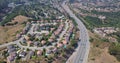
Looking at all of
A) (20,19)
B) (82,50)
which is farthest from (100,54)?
(20,19)

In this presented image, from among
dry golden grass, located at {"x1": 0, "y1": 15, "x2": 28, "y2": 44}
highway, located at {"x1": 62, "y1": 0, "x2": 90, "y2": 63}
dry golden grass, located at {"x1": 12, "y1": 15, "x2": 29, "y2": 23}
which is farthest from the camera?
dry golden grass, located at {"x1": 12, "y1": 15, "x2": 29, "y2": 23}

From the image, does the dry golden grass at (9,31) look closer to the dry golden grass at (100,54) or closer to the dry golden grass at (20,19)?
the dry golden grass at (20,19)

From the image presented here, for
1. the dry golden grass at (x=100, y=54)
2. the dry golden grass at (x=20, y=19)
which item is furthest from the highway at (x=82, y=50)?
the dry golden grass at (x=20, y=19)

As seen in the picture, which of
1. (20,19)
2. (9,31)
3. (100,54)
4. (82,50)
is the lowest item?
(100,54)

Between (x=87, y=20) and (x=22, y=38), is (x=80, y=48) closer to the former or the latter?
(x=22, y=38)

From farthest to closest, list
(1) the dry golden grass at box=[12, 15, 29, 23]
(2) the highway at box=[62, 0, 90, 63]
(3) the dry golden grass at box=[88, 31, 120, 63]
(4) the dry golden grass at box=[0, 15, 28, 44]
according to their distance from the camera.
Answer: (1) the dry golden grass at box=[12, 15, 29, 23]
(4) the dry golden grass at box=[0, 15, 28, 44]
(2) the highway at box=[62, 0, 90, 63]
(3) the dry golden grass at box=[88, 31, 120, 63]

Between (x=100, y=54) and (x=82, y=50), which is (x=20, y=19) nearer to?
(x=82, y=50)

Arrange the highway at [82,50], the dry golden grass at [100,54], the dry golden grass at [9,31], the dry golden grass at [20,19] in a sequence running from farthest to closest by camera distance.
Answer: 1. the dry golden grass at [20,19]
2. the dry golden grass at [9,31]
3. the highway at [82,50]
4. the dry golden grass at [100,54]

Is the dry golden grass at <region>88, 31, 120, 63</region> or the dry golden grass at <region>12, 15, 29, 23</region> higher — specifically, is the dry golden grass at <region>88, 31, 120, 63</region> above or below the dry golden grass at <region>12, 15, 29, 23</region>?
below

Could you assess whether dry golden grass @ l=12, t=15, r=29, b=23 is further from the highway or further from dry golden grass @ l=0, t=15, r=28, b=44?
the highway

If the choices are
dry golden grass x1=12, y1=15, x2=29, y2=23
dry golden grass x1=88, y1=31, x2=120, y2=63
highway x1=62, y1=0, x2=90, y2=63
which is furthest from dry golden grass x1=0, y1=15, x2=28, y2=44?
dry golden grass x1=88, y1=31, x2=120, y2=63

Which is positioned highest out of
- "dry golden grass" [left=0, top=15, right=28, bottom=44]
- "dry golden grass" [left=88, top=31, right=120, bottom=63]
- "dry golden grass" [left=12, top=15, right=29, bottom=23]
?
"dry golden grass" [left=12, top=15, right=29, bottom=23]
